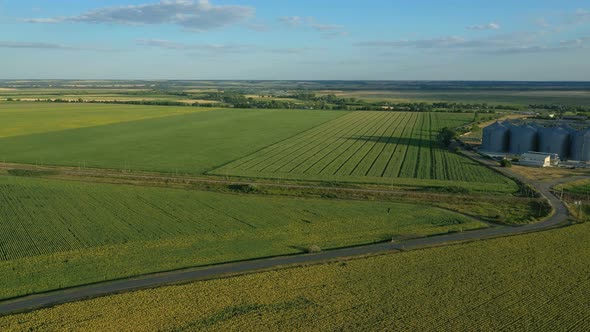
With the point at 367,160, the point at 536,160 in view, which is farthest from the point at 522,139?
the point at 367,160

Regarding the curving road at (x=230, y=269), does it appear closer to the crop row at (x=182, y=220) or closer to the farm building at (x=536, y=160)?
the crop row at (x=182, y=220)

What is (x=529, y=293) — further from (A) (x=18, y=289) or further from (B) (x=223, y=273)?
(A) (x=18, y=289)

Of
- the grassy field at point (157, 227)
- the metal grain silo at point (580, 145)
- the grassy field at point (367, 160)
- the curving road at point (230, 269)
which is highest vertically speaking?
the metal grain silo at point (580, 145)

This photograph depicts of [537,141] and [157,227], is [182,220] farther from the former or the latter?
[537,141]

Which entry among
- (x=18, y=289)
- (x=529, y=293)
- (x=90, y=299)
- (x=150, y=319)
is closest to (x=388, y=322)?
(x=529, y=293)

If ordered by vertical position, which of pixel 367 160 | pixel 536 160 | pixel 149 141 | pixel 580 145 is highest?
pixel 580 145

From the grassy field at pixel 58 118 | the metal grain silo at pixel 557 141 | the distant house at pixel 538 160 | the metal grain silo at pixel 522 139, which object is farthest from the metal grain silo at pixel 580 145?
the grassy field at pixel 58 118

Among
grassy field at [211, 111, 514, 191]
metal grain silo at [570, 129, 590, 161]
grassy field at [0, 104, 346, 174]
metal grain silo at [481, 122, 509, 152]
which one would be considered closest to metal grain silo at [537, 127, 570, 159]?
metal grain silo at [570, 129, 590, 161]

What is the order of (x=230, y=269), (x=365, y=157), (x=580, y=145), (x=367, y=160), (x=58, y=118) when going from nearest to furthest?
1. (x=230, y=269)
2. (x=367, y=160)
3. (x=365, y=157)
4. (x=580, y=145)
5. (x=58, y=118)
